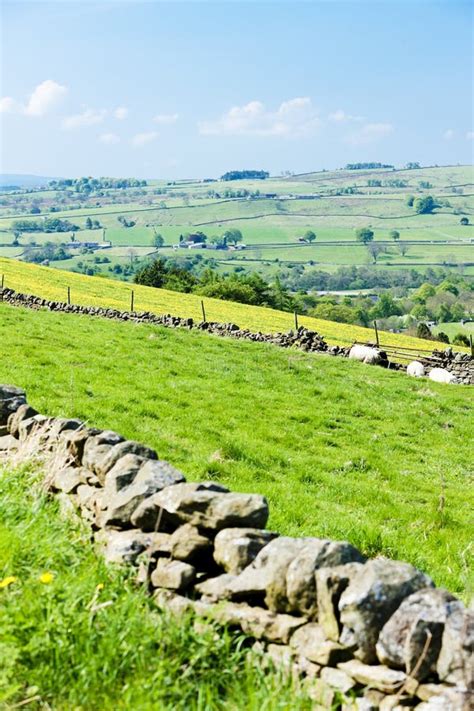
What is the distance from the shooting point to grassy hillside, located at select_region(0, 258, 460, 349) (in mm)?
57156

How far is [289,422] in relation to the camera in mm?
20281

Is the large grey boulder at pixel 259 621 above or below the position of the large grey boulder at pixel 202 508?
below

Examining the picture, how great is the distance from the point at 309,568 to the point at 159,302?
60199 mm

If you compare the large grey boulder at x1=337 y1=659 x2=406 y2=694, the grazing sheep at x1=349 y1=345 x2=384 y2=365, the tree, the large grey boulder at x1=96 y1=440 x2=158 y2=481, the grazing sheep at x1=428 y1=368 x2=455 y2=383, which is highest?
the large grey boulder at x1=96 y1=440 x2=158 y2=481

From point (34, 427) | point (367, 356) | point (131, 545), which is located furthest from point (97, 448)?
point (367, 356)

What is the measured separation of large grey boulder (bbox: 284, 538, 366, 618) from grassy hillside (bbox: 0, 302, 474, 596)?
397 centimetres

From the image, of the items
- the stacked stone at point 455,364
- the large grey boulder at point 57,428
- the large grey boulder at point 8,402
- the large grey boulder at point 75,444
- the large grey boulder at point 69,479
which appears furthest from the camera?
the stacked stone at point 455,364

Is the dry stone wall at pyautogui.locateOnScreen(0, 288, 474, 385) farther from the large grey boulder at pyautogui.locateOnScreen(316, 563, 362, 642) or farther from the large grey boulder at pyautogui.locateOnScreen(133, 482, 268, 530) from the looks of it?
the large grey boulder at pyautogui.locateOnScreen(316, 563, 362, 642)

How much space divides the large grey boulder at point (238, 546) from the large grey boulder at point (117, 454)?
88.1 inches

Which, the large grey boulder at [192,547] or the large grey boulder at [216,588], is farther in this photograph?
the large grey boulder at [192,547]

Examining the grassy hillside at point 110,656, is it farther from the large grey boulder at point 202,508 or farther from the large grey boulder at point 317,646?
the large grey boulder at point 202,508

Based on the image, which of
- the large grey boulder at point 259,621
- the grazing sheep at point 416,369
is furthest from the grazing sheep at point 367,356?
the large grey boulder at point 259,621

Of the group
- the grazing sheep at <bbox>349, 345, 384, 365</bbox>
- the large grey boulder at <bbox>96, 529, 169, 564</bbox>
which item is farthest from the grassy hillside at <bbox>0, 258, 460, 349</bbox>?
the large grey boulder at <bbox>96, 529, 169, 564</bbox>

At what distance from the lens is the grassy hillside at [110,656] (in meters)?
4.98
